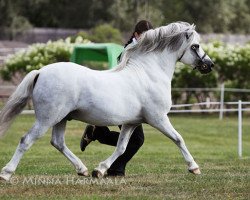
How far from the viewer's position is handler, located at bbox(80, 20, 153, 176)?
36.4 ft

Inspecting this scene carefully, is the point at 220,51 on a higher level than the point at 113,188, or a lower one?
lower

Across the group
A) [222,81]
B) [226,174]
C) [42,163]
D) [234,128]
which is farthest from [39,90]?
[222,81]

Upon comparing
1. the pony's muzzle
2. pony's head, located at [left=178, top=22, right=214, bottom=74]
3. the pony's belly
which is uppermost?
pony's head, located at [left=178, top=22, right=214, bottom=74]

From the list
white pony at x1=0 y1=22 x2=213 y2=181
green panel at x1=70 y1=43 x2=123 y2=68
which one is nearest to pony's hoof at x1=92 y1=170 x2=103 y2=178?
white pony at x1=0 y1=22 x2=213 y2=181

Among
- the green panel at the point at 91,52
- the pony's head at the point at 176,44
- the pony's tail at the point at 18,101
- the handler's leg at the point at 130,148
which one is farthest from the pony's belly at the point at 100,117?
the green panel at the point at 91,52

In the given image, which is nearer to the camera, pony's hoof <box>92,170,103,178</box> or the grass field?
the grass field

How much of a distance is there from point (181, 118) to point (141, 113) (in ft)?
60.6

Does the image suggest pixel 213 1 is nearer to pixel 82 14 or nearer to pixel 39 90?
pixel 82 14

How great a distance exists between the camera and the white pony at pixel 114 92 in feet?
32.0

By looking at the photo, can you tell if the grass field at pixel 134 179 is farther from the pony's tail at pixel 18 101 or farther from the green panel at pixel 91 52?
the green panel at pixel 91 52

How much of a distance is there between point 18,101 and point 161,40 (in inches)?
78.9

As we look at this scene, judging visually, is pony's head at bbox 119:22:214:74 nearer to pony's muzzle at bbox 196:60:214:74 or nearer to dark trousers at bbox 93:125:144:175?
pony's muzzle at bbox 196:60:214:74

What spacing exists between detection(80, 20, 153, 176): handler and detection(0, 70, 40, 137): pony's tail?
1.51 m

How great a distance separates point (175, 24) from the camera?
35.2 feet
